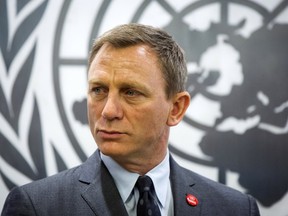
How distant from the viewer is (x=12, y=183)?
212 centimetres

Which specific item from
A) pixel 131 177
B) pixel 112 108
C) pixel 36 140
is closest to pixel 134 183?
pixel 131 177

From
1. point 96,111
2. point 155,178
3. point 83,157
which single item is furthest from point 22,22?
point 155,178

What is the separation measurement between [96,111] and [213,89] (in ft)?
3.19

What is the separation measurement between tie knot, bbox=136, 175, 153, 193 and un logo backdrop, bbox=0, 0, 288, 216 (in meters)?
0.78

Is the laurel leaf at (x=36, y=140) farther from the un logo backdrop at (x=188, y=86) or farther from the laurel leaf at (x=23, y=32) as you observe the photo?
the laurel leaf at (x=23, y=32)

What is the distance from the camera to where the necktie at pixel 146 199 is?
136 cm

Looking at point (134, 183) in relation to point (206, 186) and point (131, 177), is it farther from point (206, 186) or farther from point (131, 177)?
point (206, 186)

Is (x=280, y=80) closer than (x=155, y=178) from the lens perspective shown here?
No

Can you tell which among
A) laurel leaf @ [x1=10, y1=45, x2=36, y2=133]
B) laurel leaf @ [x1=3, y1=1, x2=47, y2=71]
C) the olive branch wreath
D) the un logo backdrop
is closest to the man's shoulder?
the un logo backdrop

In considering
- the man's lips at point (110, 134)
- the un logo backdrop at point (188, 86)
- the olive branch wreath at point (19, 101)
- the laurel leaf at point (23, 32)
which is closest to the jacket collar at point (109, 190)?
the man's lips at point (110, 134)

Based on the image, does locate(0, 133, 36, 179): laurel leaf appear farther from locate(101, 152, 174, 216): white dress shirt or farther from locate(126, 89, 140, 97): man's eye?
locate(126, 89, 140, 97): man's eye

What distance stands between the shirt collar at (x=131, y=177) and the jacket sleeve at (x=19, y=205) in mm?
287

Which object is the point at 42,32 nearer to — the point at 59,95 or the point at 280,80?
the point at 59,95

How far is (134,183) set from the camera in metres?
1.41
